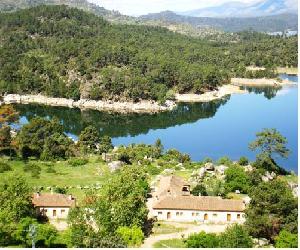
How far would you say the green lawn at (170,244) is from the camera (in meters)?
28.5

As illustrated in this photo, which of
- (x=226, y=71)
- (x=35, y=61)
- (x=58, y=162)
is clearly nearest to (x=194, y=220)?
(x=58, y=162)

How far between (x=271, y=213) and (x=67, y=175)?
17.3 m

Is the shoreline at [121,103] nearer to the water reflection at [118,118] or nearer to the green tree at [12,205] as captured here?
the water reflection at [118,118]

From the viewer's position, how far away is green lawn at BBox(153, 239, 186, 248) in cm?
2846

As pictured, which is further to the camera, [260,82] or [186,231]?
[260,82]

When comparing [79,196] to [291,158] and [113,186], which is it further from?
[291,158]

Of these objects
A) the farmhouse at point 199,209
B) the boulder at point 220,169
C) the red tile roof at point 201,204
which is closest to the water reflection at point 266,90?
the boulder at point 220,169

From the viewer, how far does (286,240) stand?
1054 inches

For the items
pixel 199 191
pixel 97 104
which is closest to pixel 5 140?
pixel 199 191

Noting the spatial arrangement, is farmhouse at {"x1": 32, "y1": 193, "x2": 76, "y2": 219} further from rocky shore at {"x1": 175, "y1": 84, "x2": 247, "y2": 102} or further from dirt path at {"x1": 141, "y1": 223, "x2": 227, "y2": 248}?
rocky shore at {"x1": 175, "y1": 84, "x2": 247, "y2": 102}

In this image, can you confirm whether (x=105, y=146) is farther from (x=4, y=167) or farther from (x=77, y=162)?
(x=4, y=167)

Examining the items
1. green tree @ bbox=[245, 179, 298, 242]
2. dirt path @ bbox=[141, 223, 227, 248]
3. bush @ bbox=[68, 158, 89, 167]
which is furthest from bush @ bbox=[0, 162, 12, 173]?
green tree @ bbox=[245, 179, 298, 242]

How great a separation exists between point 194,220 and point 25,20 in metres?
102

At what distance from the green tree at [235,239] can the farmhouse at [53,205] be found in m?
10.3
